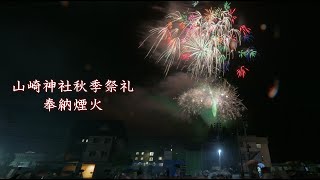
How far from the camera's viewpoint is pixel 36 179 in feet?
74.0

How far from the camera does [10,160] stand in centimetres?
4597

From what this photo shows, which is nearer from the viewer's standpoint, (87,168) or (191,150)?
(87,168)

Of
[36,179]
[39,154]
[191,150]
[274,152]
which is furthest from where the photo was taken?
[274,152]

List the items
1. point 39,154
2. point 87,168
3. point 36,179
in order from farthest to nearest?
point 39,154 < point 87,168 < point 36,179

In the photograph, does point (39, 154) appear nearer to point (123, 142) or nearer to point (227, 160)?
point (123, 142)

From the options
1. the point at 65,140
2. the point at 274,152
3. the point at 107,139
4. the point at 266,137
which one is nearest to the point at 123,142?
the point at 107,139

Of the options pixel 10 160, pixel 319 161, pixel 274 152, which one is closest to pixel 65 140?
pixel 10 160

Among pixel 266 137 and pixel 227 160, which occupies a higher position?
pixel 266 137

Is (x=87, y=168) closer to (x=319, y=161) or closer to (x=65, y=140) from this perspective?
(x=65, y=140)

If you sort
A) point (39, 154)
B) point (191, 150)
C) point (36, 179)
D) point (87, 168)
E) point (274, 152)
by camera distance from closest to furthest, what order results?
point (36, 179) < point (87, 168) < point (39, 154) < point (191, 150) < point (274, 152)

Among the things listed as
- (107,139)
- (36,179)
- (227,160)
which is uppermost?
(107,139)

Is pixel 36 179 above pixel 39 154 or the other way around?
the other way around

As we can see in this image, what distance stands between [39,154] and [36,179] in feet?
90.2

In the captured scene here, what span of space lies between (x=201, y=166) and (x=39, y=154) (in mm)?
27624
